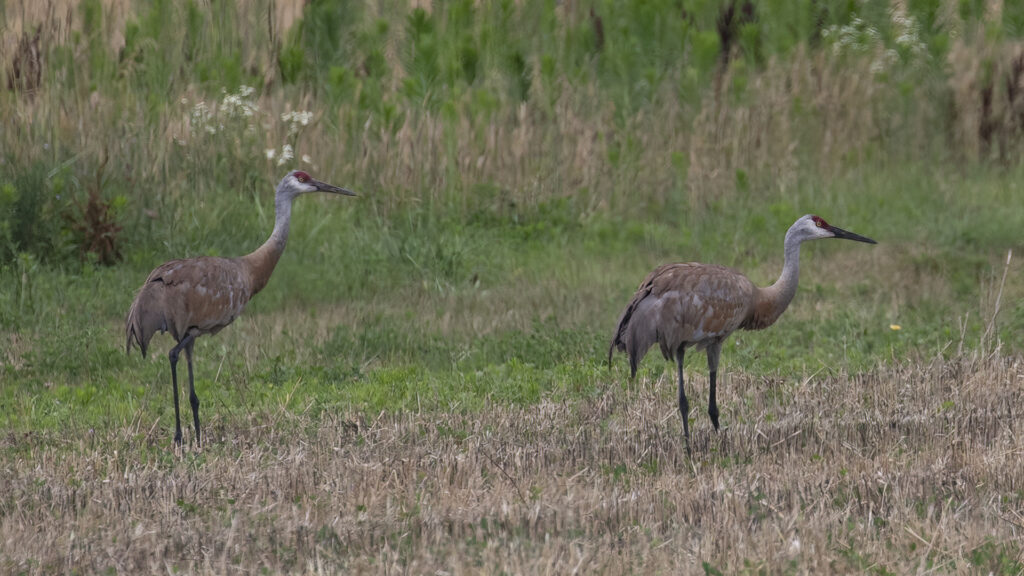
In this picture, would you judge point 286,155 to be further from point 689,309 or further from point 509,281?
point 689,309

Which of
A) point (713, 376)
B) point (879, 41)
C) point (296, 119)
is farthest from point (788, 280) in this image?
point (879, 41)

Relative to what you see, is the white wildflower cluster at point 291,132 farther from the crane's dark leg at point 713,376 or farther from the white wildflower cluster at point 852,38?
the white wildflower cluster at point 852,38

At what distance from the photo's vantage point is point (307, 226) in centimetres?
1199

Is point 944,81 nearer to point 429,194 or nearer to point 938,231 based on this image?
point 938,231

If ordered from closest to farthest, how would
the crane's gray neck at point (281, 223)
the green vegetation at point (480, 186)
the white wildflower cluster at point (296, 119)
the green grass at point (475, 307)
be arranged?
the crane's gray neck at point (281, 223) → the green grass at point (475, 307) → the green vegetation at point (480, 186) → the white wildflower cluster at point (296, 119)

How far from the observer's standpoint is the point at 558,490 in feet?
19.2

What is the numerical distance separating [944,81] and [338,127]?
6.28 meters

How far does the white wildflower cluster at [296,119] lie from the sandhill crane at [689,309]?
6173 millimetres

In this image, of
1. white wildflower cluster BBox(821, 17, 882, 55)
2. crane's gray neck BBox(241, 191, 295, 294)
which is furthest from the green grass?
white wildflower cluster BBox(821, 17, 882, 55)

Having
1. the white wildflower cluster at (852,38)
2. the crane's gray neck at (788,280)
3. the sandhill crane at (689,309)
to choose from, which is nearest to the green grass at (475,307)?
the sandhill crane at (689,309)

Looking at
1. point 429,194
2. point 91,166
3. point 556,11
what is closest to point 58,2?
point 91,166

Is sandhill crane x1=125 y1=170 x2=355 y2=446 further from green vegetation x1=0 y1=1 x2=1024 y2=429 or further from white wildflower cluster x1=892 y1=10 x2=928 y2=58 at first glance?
white wildflower cluster x1=892 y1=10 x2=928 y2=58

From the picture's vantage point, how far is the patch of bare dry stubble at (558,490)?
5.09m

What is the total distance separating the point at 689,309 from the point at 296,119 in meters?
6.58
